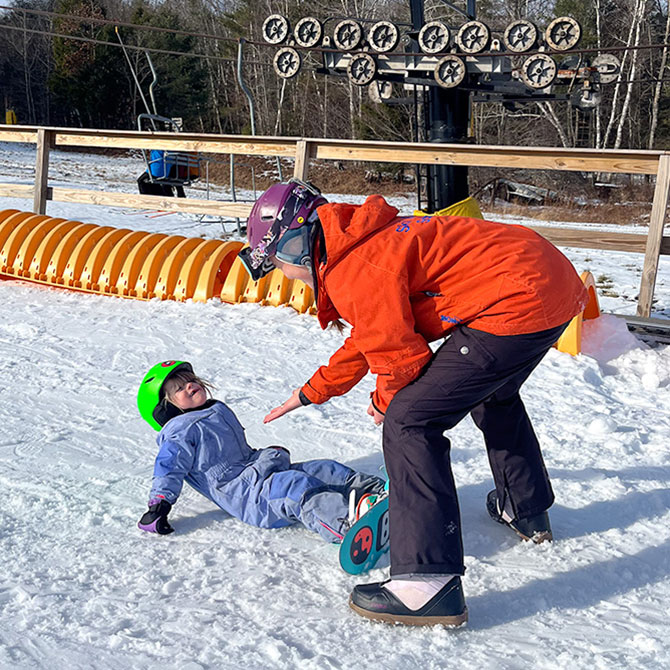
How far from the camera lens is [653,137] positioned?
27328mm

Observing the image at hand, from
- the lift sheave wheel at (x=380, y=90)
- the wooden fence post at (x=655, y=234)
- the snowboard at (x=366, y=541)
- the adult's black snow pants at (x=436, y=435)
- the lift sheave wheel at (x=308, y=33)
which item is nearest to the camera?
the adult's black snow pants at (x=436, y=435)

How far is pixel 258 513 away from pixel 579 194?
23.6 m

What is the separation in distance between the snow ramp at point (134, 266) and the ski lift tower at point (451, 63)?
13.4 feet

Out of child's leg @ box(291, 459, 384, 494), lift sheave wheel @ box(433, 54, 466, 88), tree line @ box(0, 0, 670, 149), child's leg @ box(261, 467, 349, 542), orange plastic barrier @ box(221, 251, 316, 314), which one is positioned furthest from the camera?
tree line @ box(0, 0, 670, 149)

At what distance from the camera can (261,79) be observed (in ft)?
113

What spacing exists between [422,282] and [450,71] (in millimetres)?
8622

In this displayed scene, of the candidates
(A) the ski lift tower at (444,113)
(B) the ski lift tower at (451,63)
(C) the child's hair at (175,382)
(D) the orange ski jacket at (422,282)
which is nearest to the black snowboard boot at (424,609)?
(D) the orange ski jacket at (422,282)

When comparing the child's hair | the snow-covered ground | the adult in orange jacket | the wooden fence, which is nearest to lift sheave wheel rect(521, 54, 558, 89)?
the wooden fence

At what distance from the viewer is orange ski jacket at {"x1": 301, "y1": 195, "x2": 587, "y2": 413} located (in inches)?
84.0

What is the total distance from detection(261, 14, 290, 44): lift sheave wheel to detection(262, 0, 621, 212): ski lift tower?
0.02 metres

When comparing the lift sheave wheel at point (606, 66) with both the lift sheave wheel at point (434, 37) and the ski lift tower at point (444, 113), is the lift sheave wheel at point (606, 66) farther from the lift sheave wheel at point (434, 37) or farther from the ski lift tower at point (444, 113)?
the lift sheave wheel at point (434, 37)

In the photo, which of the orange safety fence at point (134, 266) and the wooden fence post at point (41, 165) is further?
the wooden fence post at point (41, 165)

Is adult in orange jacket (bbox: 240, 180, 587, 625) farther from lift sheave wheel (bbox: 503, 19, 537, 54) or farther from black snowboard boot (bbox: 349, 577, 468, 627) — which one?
lift sheave wheel (bbox: 503, 19, 537, 54)

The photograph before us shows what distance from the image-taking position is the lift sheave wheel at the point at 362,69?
11024mm
